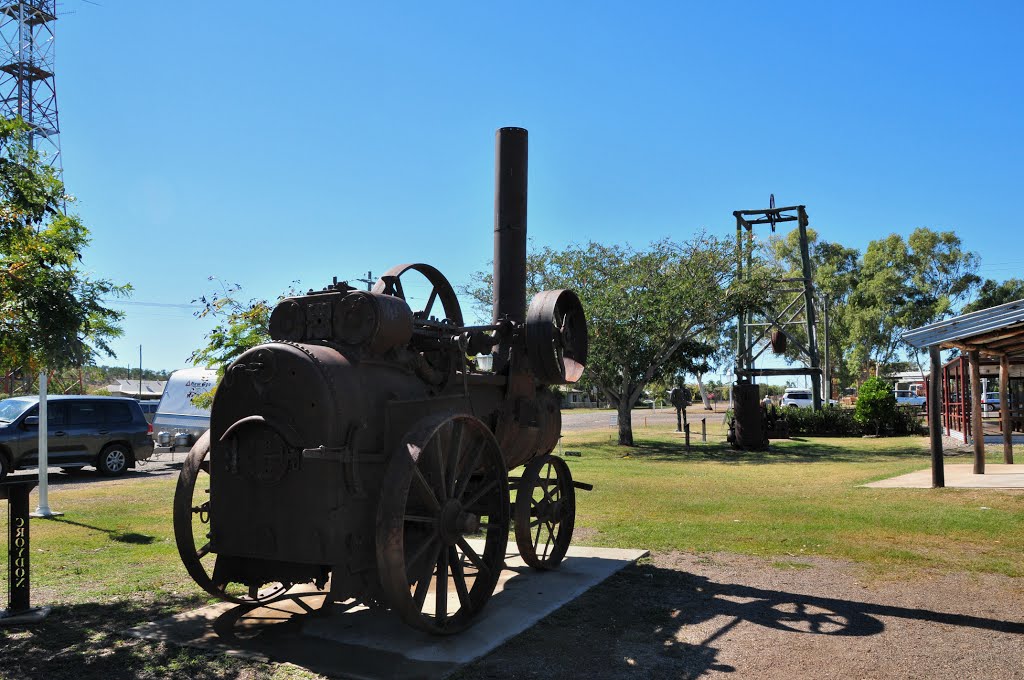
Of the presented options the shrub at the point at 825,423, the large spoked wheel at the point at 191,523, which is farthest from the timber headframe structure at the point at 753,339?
the large spoked wheel at the point at 191,523

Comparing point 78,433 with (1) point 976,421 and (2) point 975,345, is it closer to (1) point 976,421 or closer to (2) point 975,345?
(1) point 976,421

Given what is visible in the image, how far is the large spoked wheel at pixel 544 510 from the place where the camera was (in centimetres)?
675

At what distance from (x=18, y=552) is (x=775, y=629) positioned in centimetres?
559

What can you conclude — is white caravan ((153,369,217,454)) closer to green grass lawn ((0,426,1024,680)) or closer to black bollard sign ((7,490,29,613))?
green grass lawn ((0,426,1024,680))

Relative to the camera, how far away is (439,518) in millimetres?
5445

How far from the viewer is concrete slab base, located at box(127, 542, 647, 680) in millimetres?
4969

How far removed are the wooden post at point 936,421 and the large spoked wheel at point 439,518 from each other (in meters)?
9.02

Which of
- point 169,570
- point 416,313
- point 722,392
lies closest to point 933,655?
point 416,313

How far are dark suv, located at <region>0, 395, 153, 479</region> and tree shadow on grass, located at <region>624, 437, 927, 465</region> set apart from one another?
471 inches

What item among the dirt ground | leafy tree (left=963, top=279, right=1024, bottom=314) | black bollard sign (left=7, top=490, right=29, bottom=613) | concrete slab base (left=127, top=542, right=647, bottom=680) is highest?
leafy tree (left=963, top=279, right=1024, bottom=314)

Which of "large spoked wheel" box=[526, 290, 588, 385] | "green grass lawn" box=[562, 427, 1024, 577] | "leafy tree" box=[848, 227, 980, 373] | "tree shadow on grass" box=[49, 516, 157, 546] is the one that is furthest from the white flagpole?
"leafy tree" box=[848, 227, 980, 373]

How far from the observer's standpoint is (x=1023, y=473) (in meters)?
14.1

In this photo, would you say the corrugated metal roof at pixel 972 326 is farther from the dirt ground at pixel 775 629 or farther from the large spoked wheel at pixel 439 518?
the large spoked wheel at pixel 439 518

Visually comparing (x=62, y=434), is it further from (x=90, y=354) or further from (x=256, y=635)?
(x=256, y=635)
